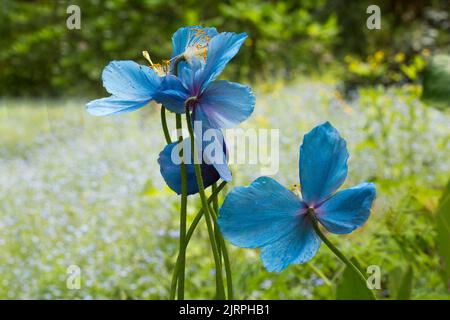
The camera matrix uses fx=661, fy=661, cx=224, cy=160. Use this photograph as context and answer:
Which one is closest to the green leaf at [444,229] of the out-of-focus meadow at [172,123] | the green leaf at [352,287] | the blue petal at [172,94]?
the out-of-focus meadow at [172,123]

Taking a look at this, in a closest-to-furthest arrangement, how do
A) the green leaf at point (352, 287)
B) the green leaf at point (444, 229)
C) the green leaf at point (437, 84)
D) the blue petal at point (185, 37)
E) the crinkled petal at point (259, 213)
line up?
the crinkled petal at point (259, 213)
the blue petal at point (185, 37)
the green leaf at point (352, 287)
the green leaf at point (444, 229)
the green leaf at point (437, 84)

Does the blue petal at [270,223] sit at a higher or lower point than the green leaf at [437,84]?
lower

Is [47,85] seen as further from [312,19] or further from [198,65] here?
[198,65]

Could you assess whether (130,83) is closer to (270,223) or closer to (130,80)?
(130,80)

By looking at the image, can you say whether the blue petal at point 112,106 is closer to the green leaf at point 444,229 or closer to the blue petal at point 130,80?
the blue petal at point 130,80

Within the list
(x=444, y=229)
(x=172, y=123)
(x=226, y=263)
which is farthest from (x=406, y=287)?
(x=172, y=123)

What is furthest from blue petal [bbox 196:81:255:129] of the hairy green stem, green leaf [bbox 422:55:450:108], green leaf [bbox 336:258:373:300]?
green leaf [bbox 422:55:450:108]
